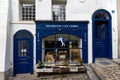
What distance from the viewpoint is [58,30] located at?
36.2 ft

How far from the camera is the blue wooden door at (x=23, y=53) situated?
11172 mm

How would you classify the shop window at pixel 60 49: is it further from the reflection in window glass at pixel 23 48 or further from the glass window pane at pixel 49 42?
the reflection in window glass at pixel 23 48

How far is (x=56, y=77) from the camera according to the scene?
977 centimetres

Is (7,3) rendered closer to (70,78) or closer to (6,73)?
(6,73)

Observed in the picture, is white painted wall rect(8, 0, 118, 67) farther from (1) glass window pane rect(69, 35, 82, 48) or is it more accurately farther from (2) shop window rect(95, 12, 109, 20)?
(1) glass window pane rect(69, 35, 82, 48)

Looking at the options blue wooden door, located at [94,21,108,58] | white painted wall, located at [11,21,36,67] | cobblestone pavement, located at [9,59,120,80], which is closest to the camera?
cobblestone pavement, located at [9,59,120,80]

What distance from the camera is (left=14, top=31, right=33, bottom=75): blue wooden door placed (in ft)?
36.7

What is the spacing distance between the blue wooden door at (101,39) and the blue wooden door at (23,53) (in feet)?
15.9

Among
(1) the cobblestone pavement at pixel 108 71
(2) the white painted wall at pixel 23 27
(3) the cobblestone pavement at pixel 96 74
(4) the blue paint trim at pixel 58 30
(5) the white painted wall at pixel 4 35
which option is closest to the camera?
(1) the cobblestone pavement at pixel 108 71

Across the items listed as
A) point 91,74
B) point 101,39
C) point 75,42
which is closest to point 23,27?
point 75,42

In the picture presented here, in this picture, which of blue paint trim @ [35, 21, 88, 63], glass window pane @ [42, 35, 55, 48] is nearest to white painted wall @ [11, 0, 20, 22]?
blue paint trim @ [35, 21, 88, 63]

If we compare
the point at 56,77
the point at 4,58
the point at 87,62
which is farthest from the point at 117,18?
the point at 4,58

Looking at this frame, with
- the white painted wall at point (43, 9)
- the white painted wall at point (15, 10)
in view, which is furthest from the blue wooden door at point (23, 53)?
the white painted wall at point (43, 9)

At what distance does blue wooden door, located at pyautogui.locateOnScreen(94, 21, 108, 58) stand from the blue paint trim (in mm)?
1224
